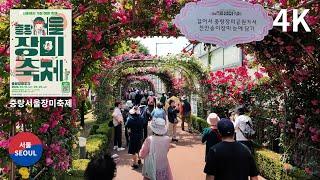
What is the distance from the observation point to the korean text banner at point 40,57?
520 cm

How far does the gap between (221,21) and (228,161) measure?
8.20 feet

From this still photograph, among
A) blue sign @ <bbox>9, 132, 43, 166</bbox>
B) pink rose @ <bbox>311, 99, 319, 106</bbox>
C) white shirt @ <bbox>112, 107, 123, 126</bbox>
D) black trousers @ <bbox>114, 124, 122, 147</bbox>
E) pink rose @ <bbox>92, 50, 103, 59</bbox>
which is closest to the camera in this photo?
blue sign @ <bbox>9, 132, 43, 166</bbox>

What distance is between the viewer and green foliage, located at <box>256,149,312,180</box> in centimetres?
765

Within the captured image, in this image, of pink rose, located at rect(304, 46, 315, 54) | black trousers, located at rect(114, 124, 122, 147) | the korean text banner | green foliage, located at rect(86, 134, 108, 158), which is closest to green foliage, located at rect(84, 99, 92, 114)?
black trousers, located at rect(114, 124, 122, 147)

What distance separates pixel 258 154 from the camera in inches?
376

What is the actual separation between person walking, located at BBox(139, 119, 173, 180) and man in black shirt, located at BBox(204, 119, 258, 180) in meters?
1.40

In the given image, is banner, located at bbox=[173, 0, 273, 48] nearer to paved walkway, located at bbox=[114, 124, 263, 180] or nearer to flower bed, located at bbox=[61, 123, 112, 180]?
flower bed, located at bbox=[61, 123, 112, 180]

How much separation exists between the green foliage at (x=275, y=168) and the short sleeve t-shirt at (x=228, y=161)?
330 cm

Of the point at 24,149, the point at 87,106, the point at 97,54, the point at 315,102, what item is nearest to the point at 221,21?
the point at 97,54

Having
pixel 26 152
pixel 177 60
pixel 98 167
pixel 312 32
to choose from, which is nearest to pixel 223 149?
pixel 98 167

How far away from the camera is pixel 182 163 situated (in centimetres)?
1091

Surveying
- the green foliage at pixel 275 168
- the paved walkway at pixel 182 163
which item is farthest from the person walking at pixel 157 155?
the paved walkway at pixel 182 163

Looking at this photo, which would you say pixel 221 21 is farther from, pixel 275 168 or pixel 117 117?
pixel 117 117

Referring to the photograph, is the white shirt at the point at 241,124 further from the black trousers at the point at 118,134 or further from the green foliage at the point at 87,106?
the green foliage at the point at 87,106
